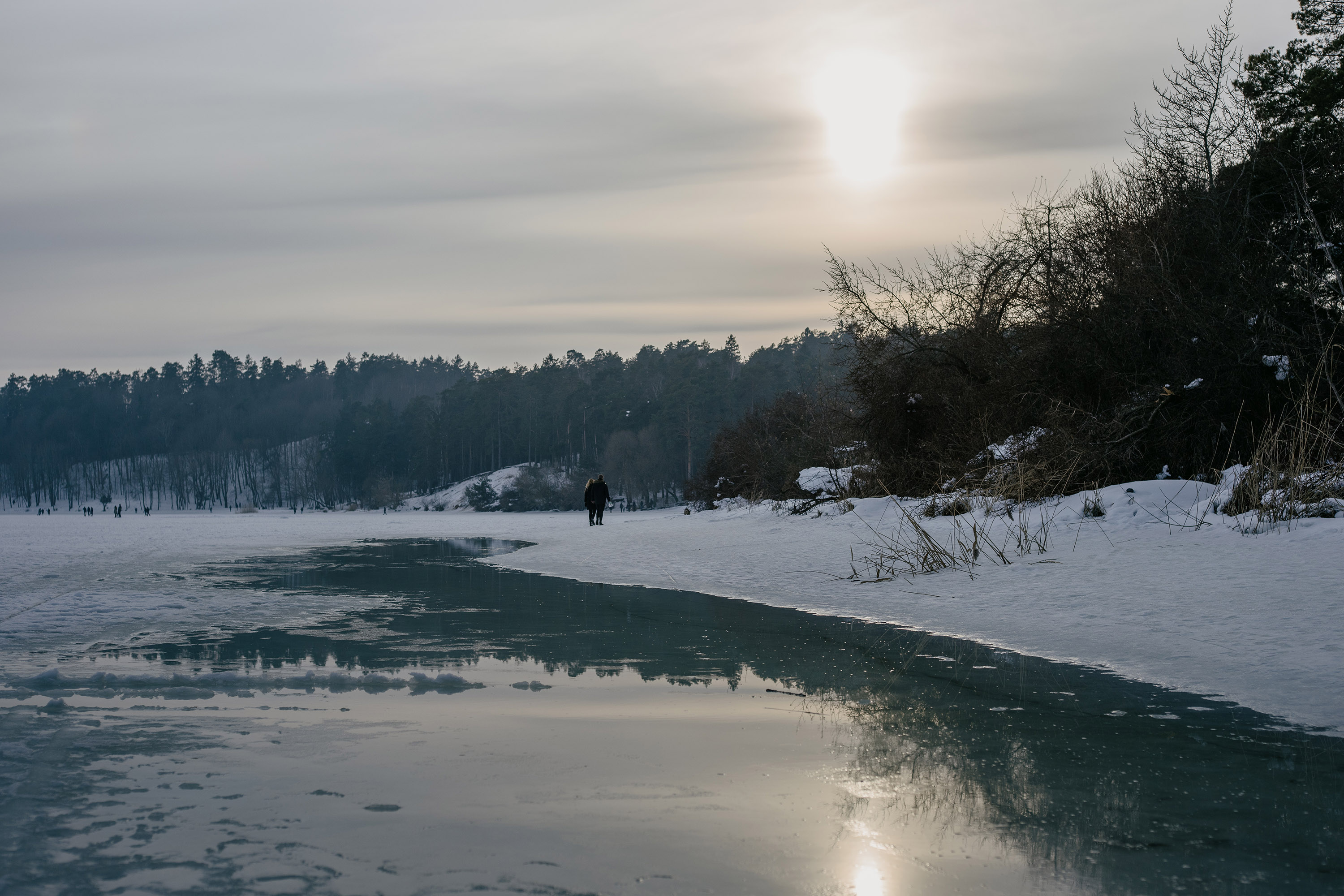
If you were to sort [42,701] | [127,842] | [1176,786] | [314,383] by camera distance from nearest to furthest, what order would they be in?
[127,842], [1176,786], [42,701], [314,383]

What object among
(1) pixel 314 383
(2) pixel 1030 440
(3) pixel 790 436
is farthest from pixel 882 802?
(1) pixel 314 383

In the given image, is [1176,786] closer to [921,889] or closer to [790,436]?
[921,889]

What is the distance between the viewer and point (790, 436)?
31.4 meters

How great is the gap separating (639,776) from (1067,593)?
230 inches

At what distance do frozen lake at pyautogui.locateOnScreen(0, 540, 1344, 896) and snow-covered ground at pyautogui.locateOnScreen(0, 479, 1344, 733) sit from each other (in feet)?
1.98

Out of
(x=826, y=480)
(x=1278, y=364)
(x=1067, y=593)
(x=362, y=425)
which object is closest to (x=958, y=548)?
(x=1067, y=593)

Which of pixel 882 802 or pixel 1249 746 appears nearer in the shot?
pixel 882 802

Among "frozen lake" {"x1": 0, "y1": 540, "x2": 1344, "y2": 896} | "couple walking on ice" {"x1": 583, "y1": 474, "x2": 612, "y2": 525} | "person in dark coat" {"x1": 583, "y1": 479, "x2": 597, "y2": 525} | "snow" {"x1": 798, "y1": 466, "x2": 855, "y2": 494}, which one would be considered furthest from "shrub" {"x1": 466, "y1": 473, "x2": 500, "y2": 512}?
"frozen lake" {"x1": 0, "y1": 540, "x2": 1344, "y2": 896}

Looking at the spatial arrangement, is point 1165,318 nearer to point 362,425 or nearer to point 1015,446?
point 1015,446

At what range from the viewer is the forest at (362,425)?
3898 inches

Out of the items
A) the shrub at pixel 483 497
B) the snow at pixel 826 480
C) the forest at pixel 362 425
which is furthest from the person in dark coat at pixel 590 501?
the shrub at pixel 483 497

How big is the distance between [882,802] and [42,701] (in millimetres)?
4370

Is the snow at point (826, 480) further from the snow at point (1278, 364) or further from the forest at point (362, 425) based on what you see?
the forest at point (362, 425)

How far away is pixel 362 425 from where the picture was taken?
5108 inches
